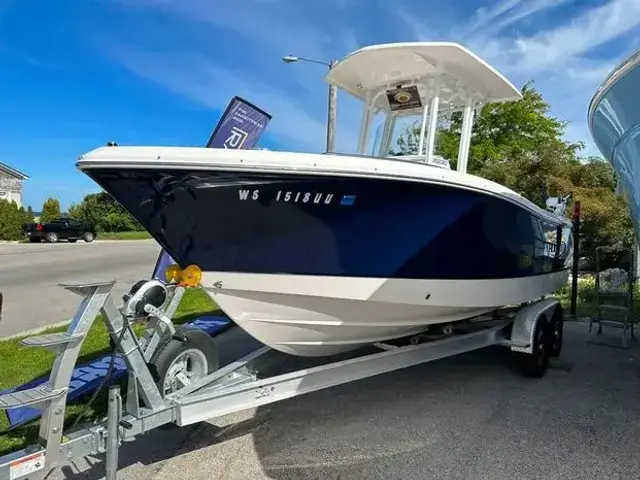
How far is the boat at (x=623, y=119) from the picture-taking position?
11.2 ft

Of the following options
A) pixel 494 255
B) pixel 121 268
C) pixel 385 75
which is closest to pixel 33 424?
pixel 494 255

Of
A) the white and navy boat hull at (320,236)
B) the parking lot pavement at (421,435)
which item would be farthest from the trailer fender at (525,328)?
the white and navy boat hull at (320,236)

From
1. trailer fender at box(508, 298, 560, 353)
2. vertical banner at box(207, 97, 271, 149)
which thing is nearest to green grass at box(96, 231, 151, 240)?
vertical banner at box(207, 97, 271, 149)

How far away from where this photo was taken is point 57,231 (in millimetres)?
29812

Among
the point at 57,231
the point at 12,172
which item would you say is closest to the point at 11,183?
the point at 12,172

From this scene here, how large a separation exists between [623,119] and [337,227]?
209cm

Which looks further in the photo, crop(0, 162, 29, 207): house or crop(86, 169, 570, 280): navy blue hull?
crop(0, 162, 29, 207): house

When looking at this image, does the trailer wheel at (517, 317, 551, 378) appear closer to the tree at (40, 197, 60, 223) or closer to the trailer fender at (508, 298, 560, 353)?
the trailer fender at (508, 298, 560, 353)

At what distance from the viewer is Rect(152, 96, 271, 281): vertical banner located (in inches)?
249

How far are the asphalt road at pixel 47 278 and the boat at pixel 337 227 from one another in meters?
1.18

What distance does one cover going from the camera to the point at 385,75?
Result: 507 centimetres

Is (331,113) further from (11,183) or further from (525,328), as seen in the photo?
(11,183)

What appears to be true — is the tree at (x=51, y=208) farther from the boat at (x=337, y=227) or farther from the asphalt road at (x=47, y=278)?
the boat at (x=337, y=227)

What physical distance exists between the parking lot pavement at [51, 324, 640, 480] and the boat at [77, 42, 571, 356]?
23.2 inches
